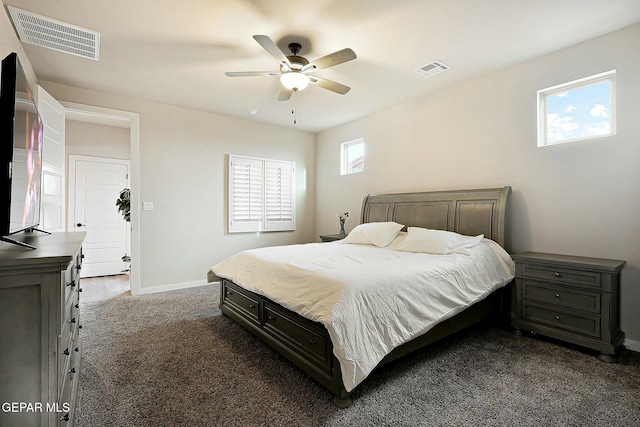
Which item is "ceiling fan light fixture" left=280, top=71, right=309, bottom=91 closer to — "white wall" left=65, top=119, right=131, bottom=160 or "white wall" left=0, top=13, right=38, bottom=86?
"white wall" left=0, top=13, right=38, bottom=86

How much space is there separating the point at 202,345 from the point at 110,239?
4327 millimetres

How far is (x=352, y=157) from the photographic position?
5609mm

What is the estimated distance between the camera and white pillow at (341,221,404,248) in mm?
3808

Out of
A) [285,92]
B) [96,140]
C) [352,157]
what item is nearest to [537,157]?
[285,92]

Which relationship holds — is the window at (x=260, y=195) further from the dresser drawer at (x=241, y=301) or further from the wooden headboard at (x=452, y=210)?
the dresser drawer at (x=241, y=301)

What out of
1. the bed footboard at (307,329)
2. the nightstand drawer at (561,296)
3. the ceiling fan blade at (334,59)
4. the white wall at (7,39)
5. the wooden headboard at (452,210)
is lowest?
the bed footboard at (307,329)

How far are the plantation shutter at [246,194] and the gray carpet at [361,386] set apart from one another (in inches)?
99.5

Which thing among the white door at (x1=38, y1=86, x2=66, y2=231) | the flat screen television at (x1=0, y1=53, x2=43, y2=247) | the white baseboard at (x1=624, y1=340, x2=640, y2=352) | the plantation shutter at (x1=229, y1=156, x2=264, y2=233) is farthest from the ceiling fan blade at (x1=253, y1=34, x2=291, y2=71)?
the white baseboard at (x1=624, y1=340, x2=640, y2=352)

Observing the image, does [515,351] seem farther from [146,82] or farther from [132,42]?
[146,82]

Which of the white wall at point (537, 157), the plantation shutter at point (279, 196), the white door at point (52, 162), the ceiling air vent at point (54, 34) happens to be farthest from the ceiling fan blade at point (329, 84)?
the white door at point (52, 162)

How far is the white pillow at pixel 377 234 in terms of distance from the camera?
3808 millimetres

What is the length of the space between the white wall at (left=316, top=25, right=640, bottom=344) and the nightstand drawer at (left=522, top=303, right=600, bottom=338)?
17.4 inches

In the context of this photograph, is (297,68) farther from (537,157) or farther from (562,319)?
(562,319)

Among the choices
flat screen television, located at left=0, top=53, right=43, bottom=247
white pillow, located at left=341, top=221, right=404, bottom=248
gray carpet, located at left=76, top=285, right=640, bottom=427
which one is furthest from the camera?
white pillow, located at left=341, top=221, right=404, bottom=248
